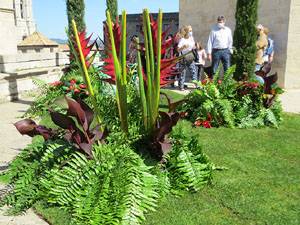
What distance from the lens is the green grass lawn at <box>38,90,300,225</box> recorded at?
8.89ft

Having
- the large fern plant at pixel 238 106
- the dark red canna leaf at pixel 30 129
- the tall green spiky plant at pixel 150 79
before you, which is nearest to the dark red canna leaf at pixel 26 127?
the dark red canna leaf at pixel 30 129

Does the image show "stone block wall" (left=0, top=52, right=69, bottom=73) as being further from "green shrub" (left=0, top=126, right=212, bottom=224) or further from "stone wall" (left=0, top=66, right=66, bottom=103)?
"green shrub" (left=0, top=126, right=212, bottom=224)

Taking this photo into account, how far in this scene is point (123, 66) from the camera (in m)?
3.09

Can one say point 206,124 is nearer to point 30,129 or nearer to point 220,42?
point 30,129

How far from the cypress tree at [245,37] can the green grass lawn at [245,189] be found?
5703 millimetres

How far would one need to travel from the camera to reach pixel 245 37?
33.0ft

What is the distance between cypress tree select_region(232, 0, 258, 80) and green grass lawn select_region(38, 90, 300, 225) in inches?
225

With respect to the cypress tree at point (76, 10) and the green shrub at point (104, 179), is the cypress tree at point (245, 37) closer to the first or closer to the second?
the cypress tree at point (76, 10)

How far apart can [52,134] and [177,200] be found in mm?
1557

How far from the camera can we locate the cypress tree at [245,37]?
9.83 meters

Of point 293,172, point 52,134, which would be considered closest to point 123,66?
point 52,134

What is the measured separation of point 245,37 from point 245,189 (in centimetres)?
790

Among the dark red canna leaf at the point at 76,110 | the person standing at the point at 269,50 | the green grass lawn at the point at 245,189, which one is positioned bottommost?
the green grass lawn at the point at 245,189

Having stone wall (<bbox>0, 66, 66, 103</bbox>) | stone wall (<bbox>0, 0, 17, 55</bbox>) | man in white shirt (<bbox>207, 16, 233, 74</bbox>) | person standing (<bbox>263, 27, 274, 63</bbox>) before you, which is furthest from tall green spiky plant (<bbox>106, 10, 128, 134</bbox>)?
stone wall (<bbox>0, 0, 17, 55</bbox>)
